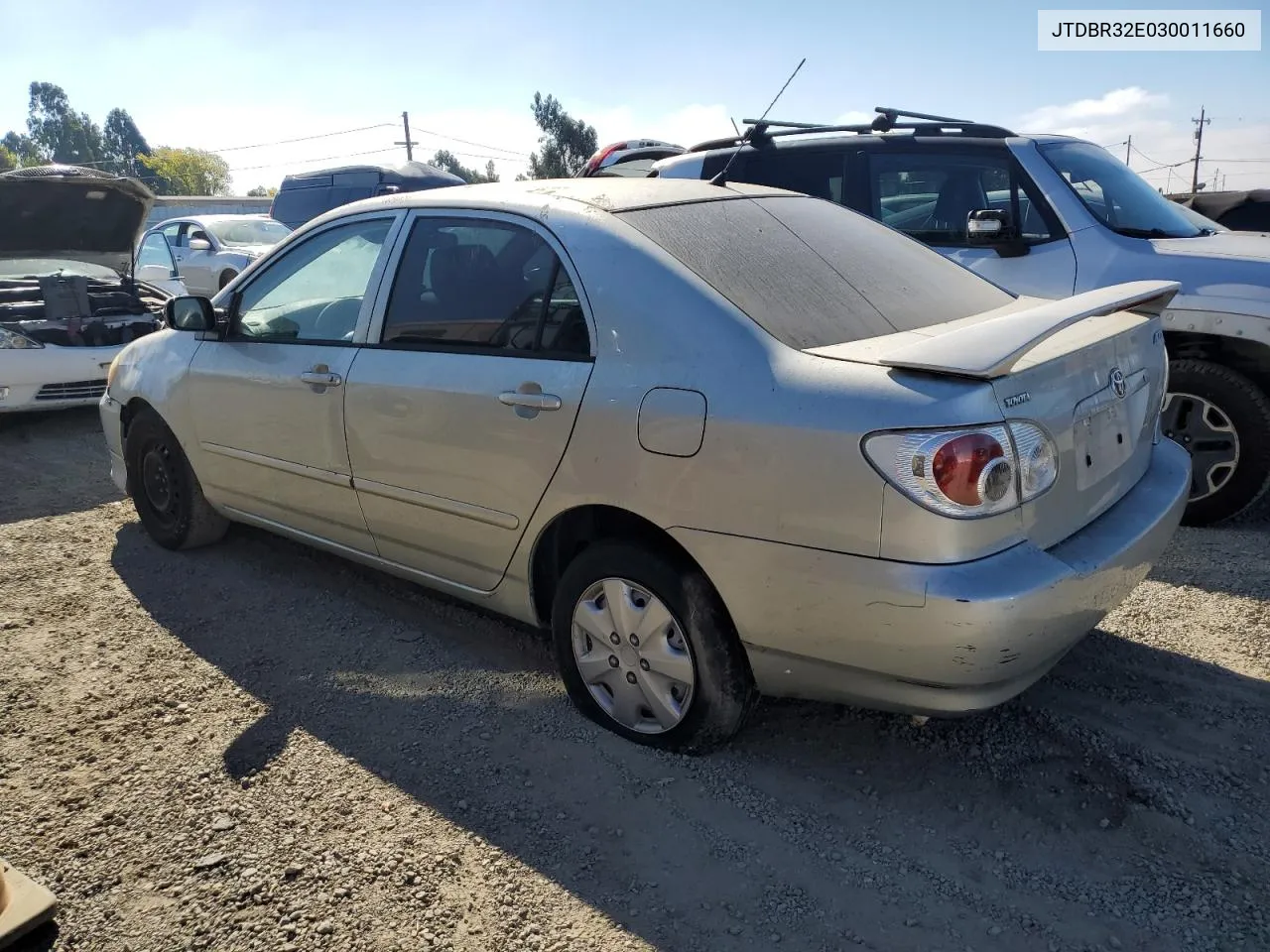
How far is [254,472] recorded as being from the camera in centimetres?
405

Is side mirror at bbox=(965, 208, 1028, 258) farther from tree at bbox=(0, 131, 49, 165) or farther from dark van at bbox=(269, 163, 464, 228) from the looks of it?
tree at bbox=(0, 131, 49, 165)

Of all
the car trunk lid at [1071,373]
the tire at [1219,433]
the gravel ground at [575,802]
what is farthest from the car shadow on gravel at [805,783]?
the tire at [1219,433]

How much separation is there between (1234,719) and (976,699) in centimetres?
120

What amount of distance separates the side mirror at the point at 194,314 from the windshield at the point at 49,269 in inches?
187

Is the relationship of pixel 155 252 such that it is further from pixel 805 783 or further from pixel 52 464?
pixel 805 783

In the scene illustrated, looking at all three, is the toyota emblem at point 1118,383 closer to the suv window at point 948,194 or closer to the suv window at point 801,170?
A: the suv window at point 948,194

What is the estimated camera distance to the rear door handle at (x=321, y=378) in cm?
355

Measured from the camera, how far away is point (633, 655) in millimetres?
2871

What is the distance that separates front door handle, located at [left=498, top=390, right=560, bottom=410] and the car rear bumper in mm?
571

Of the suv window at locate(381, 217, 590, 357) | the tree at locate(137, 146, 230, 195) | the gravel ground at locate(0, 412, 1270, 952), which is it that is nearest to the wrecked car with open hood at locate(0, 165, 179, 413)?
the gravel ground at locate(0, 412, 1270, 952)

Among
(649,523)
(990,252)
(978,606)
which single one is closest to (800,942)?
(978,606)

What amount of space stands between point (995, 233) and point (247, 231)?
12305 millimetres

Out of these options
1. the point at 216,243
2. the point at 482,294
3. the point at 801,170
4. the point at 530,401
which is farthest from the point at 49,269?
the point at 530,401

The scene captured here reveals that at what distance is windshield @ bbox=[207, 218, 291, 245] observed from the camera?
13953 millimetres
